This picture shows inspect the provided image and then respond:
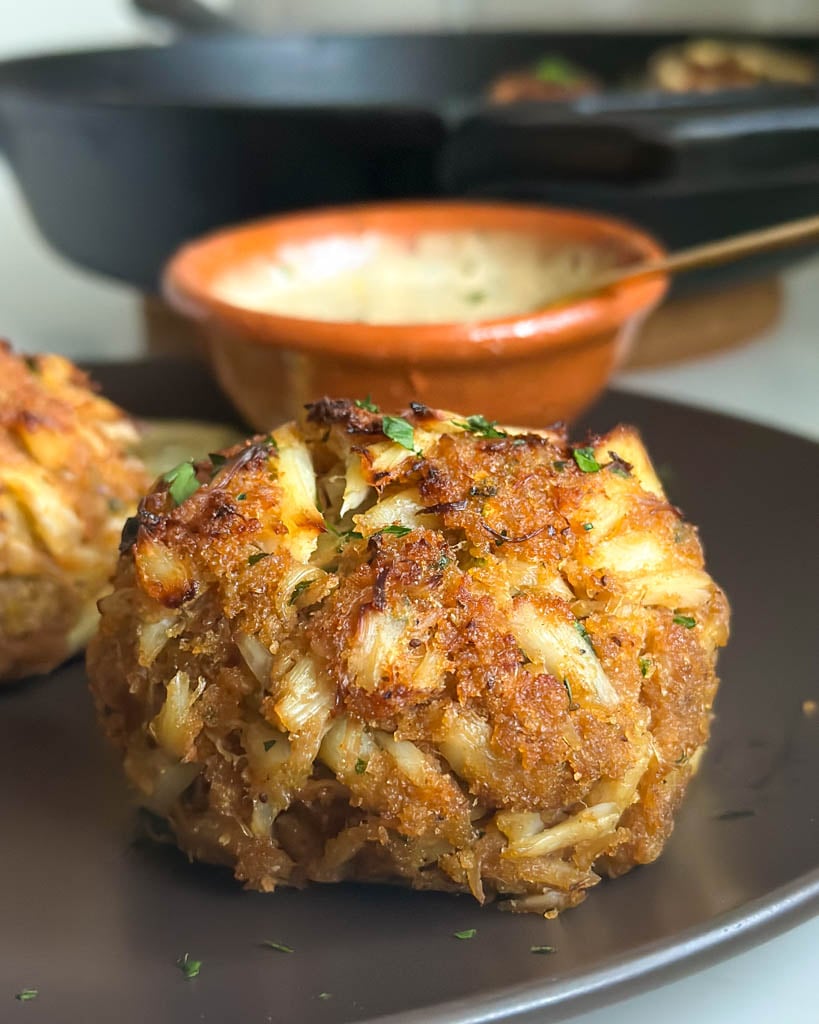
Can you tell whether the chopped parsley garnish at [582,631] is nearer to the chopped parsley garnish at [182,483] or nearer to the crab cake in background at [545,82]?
the chopped parsley garnish at [182,483]

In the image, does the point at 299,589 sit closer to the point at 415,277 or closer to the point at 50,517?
the point at 50,517

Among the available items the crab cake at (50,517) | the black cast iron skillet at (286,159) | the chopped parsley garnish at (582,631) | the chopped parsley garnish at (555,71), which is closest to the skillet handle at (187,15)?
the black cast iron skillet at (286,159)

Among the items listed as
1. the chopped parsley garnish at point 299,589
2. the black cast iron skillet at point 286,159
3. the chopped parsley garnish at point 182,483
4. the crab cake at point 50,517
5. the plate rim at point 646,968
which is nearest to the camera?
the plate rim at point 646,968

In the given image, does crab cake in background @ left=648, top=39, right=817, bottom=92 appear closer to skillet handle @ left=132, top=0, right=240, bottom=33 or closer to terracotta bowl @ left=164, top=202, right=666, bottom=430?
skillet handle @ left=132, top=0, right=240, bottom=33

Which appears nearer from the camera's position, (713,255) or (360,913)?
(360,913)

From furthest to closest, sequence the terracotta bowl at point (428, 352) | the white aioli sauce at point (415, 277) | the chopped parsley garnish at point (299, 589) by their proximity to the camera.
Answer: the white aioli sauce at point (415, 277) < the terracotta bowl at point (428, 352) < the chopped parsley garnish at point (299, 589)

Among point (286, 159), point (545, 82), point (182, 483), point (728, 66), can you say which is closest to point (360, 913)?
point (182, 483)
